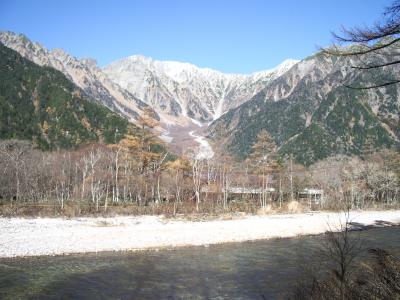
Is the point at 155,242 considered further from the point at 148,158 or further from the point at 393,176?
the point at 393,176

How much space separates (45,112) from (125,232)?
96.1 metres

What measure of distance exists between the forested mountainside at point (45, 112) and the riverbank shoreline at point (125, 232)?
68.4 meters

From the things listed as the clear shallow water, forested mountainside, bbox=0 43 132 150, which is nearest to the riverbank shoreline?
the clear shallow water

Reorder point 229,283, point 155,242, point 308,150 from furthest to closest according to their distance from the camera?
point 308,150 < point 155,242 < point 229,283

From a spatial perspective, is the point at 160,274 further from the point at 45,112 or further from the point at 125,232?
the point at 45,112

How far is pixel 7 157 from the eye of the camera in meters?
62.6

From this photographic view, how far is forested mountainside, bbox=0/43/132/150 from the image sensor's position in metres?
109

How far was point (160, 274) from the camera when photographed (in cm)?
2231

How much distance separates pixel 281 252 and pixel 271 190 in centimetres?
5502

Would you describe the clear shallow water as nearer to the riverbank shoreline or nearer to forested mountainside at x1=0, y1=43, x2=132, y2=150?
the riverbank shoreline

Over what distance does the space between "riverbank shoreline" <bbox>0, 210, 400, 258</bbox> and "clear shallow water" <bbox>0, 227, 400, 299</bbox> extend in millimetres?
2108

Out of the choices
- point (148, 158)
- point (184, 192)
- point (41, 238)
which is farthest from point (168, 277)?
point (184, 192)

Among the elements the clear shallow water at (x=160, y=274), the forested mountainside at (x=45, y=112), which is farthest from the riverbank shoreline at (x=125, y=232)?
the forested mountainside at (x=45, y=112)

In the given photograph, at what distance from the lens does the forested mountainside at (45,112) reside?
108875 millimetres
